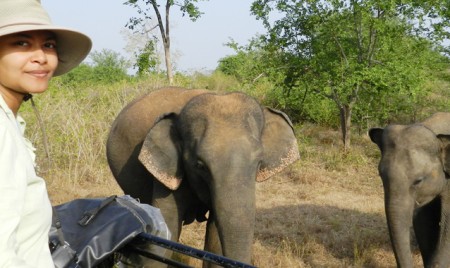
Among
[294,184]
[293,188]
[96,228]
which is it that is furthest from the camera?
[294,184]

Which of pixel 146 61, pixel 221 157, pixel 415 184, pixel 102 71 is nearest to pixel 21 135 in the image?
pixel 221 157

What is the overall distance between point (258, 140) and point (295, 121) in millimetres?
12662

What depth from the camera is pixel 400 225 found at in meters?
5.45

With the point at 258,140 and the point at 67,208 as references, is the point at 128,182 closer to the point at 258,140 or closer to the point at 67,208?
the point at 258,140

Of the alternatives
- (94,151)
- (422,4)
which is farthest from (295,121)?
(94,151)

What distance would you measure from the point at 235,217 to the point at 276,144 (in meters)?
1.27

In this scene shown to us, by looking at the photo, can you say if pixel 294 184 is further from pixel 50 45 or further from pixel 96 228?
pixel 50 45

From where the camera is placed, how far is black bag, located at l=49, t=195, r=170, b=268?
7.03 feet

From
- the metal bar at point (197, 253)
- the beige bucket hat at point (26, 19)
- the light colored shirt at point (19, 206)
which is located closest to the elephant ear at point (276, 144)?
the metal bar at point (197, 253)

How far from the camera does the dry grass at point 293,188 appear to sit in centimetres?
696

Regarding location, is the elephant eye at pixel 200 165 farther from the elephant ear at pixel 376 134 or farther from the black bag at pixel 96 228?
the elephant ear at pixel 376 134

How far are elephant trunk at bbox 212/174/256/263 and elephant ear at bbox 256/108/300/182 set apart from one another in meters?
0.86

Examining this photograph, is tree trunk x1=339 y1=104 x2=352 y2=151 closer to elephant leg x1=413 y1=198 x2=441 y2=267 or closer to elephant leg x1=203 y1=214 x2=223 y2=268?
elephant leg x1=413 y1=198 x2=441 y2=267

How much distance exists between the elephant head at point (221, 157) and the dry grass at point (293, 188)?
1.57 m
